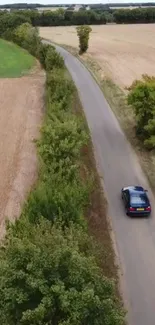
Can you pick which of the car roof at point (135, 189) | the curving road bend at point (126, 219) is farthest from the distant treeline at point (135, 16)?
the car roof at point (135, 189)

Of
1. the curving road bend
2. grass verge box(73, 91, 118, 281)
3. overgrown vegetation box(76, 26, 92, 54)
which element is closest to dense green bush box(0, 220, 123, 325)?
grass verge box(73, 91, 118, 281)

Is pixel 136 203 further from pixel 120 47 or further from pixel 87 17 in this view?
pixel 87 17

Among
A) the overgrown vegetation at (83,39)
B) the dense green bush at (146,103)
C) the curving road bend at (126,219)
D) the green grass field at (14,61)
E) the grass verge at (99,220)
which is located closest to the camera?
the curving road bend at (126,219)

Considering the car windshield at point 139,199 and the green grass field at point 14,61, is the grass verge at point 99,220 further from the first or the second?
the green grass field at point 14,61

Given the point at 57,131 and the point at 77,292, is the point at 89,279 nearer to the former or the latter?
the point at 77,292

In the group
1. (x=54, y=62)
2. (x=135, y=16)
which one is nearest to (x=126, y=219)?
(x=54, y=62)

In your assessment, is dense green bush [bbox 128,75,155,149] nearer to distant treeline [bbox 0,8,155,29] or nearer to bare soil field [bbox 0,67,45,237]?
bare soil field [bbox 0,67,45,237]

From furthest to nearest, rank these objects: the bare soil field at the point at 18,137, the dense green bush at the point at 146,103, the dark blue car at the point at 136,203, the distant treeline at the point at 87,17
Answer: the distant treeline at the point at 87,17 < the dense green bush at the point at 146,103 < the bare soil field at the point at 18,137 < the dark blue car at the point at 136,203
